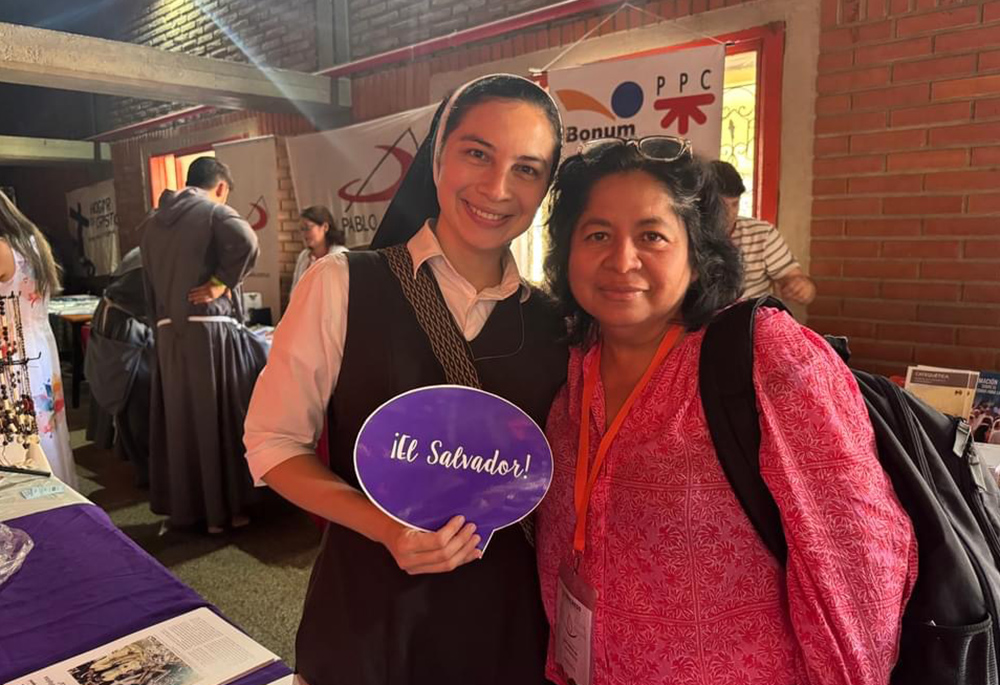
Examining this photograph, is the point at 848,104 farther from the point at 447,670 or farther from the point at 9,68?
the point at 9,68

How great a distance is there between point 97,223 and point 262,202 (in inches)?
178

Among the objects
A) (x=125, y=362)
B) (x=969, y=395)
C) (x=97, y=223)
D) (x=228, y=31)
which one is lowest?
(x=125, y=362)

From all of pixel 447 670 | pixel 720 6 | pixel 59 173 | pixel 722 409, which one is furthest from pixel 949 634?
pixel 59 173

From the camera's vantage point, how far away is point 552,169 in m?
1.15

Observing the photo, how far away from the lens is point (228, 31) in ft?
22.2

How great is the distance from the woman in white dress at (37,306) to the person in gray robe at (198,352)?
64cm

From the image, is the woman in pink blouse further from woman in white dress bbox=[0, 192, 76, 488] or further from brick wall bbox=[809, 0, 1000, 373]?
brick wall bbox=[809, 0, 1000, 373]

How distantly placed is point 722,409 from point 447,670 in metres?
0.58

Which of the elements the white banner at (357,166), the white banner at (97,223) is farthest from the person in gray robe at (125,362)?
the white banner at (97,223)

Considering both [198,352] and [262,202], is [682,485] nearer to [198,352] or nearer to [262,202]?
[198,352]

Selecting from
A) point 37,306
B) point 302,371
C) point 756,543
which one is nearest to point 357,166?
point 37,306

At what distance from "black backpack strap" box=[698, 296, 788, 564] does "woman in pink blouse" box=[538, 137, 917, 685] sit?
0.02m

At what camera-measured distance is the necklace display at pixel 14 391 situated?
6.16 feet

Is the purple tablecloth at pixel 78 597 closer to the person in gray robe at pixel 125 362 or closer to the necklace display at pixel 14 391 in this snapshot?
the necklace display at pixel 14 391
